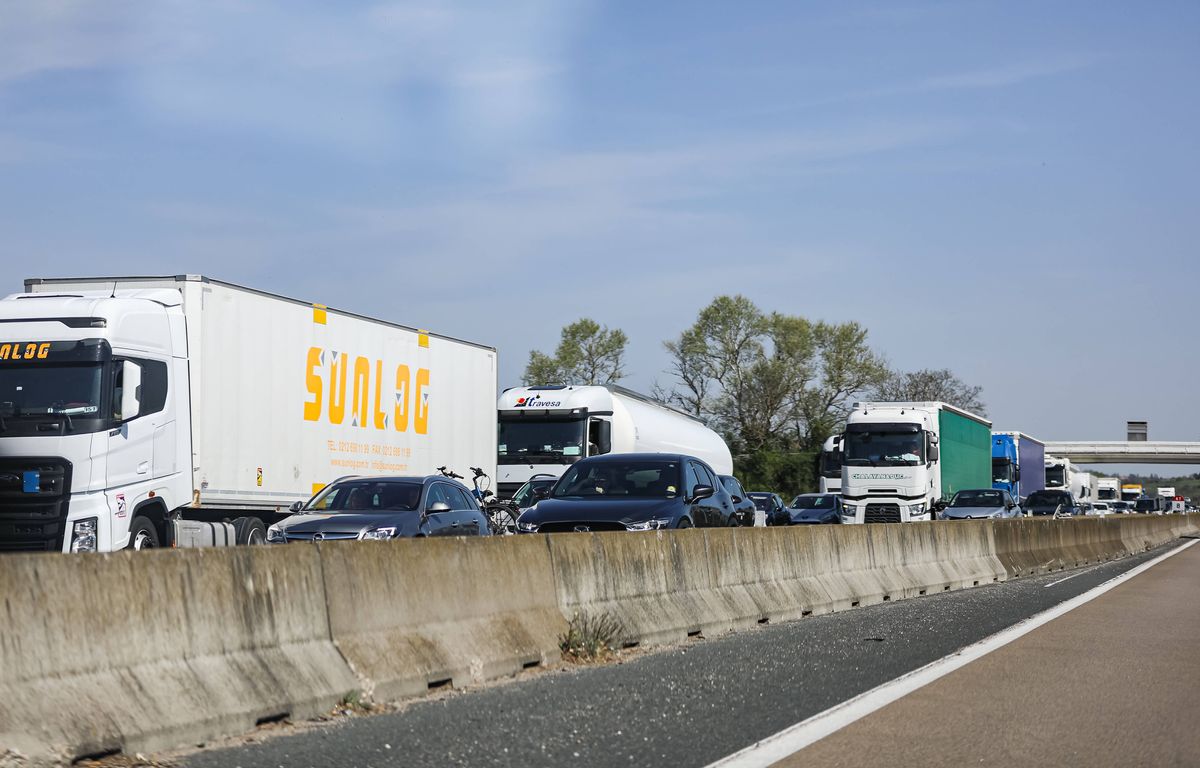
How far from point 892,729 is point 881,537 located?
11.3m

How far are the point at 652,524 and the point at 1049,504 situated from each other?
35881 millimetres

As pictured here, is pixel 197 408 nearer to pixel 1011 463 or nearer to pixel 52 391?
pixel 52 391

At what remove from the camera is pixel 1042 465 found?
64688 mm

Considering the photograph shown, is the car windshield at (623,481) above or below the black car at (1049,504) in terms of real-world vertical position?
above

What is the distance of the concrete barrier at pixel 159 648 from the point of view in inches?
229

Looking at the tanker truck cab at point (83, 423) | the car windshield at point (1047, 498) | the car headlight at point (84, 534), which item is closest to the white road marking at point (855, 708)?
the tanker truck cab at point (83, 423)

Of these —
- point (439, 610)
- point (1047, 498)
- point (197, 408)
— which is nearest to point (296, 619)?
point (439, 610)

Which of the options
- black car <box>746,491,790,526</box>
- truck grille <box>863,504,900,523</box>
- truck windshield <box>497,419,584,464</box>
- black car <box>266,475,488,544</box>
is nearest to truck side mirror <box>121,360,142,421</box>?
black car <box>266,475,488,544</box>

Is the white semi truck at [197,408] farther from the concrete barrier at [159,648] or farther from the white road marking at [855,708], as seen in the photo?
the white road marking at [855,708]

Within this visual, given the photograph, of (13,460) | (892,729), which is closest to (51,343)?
(13,460)

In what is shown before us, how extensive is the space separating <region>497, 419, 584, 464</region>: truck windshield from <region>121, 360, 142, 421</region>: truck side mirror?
15155 mm

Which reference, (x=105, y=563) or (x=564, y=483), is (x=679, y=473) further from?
(x=105, y=563)

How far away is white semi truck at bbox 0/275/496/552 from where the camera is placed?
51.7 ft

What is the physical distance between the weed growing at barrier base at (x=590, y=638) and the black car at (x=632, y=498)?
506 centimetres
